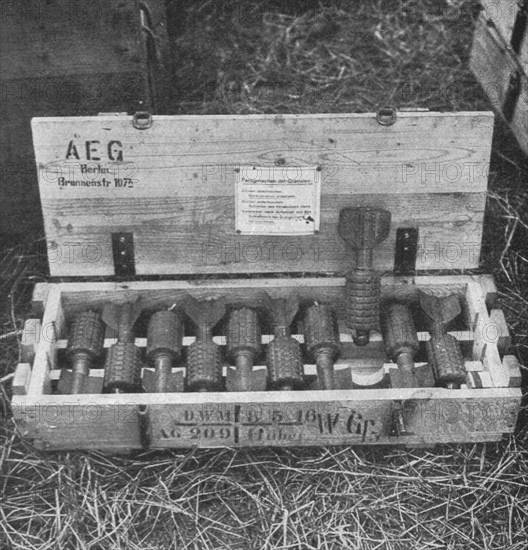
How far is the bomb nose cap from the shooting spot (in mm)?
3566

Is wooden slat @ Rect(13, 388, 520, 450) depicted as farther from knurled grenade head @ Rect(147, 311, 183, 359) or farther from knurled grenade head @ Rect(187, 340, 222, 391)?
knurled grenade head @ Rect(147, 311, 183, 359)

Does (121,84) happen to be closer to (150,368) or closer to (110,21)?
(110,21)

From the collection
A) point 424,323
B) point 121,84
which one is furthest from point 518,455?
point 121,84

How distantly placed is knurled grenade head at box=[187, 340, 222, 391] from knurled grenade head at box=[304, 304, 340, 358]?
365 millimetres

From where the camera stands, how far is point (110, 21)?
3855 millimetres

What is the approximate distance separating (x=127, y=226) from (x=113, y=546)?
4.17ft

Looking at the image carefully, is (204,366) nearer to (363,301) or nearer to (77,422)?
(77,422)

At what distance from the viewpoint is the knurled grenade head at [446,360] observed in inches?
132

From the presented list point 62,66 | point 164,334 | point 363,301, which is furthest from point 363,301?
point 62,66

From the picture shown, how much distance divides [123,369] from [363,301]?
37.1 inches

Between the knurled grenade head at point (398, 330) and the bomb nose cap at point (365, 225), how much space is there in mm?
279

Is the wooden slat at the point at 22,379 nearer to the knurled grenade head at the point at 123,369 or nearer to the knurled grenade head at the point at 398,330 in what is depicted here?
the knurled grenade head at the point at 123,369

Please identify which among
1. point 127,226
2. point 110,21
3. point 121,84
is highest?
point 110,21

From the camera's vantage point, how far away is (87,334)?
139 inches
